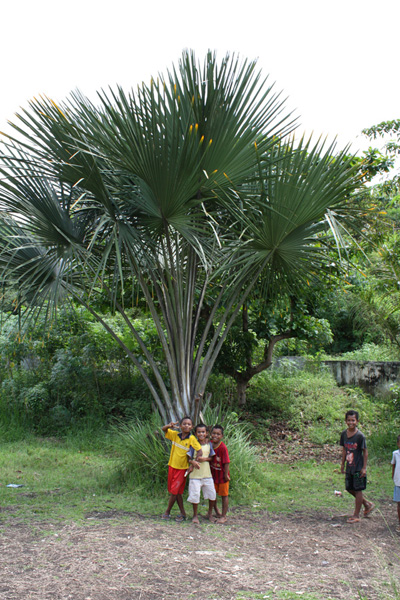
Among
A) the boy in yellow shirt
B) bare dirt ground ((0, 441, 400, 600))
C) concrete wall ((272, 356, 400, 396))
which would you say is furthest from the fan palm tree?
concrete wall ((272, 356, 400, 396))

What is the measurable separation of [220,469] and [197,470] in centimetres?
28

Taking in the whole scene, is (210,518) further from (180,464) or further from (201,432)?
(201,432)

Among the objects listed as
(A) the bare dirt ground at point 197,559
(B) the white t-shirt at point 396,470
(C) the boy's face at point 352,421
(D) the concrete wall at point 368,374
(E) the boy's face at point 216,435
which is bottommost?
(A) the bare dirt ground at point 197,559

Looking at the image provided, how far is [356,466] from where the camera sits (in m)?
5.31

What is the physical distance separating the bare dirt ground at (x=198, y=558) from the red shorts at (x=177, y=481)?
0.29 meters

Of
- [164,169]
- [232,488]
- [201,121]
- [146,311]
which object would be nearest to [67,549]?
[232,488]

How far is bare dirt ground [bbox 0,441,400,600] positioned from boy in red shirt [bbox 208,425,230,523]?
0.58 ft

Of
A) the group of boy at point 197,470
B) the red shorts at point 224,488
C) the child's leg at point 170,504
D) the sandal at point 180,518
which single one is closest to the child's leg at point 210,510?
the group of boy at point 197,470

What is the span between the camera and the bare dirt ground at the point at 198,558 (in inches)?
139

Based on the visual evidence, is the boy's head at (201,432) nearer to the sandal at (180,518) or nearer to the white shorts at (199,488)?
the white shorts at (199,488)

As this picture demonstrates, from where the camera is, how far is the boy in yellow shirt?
5.27 meters

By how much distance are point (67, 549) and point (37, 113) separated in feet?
14.1

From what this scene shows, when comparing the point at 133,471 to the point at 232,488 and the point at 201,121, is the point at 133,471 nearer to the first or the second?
the point at 232,488

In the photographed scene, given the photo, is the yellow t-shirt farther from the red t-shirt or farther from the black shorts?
the black shorts
